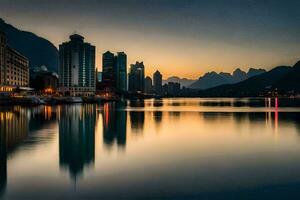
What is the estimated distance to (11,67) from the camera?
146 m

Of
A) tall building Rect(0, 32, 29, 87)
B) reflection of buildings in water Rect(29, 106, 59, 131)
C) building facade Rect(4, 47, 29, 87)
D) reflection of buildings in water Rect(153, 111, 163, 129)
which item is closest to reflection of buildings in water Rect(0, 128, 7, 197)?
reflection of buildings in water Rect(29, 106, 59, 131)

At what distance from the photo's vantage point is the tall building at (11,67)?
438 feet

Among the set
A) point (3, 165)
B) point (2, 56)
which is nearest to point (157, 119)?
point (3, 165)

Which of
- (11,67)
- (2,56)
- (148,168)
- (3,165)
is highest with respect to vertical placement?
(2,56)

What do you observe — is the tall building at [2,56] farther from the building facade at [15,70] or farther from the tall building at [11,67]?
the building facade at [15,70]

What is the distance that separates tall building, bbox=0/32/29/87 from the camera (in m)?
134

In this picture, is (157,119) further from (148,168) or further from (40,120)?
(148,168)

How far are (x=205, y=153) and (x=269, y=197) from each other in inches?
424

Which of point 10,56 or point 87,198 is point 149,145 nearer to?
point 87,198

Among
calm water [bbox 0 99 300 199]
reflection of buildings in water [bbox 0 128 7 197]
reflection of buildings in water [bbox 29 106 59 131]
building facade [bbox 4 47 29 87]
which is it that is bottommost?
calm water [bbox 0 99 300 199]

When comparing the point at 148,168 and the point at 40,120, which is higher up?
the point at 40,120

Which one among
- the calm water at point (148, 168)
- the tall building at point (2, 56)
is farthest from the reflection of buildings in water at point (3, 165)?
the tall building at point (2, 56)

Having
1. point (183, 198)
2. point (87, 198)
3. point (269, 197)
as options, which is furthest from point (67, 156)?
point (269, 197)

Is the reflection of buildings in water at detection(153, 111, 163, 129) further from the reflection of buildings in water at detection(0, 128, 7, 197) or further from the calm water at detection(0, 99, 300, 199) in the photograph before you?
the reflection of buildings in water at detection(0, 128, 7, 197)
